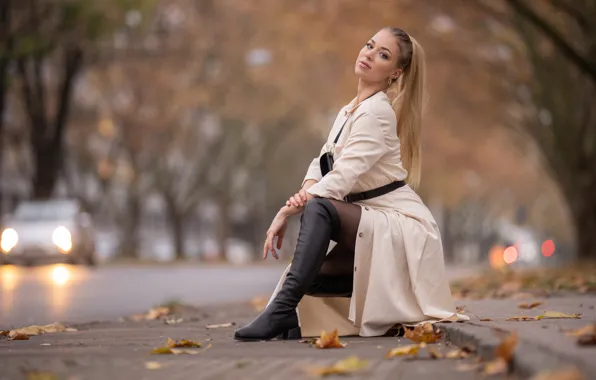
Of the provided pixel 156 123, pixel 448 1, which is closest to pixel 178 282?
pixel 448 1

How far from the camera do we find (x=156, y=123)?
4297cm

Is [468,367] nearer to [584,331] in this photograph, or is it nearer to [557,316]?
[584,331]

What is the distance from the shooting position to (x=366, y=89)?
25.4ft

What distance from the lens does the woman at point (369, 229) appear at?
7246 millimetres

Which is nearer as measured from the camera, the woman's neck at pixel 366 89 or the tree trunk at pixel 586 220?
the woman's neck at pixel 366 89

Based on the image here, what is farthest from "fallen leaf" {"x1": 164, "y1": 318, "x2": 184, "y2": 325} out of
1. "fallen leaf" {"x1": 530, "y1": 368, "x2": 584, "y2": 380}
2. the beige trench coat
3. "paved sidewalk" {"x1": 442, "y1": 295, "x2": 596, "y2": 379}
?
"fallen leaf" {"x1": 530, "y1": 368, "x2": 584, "y2": 380}

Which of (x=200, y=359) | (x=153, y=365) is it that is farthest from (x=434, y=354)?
(x=153, y=365)

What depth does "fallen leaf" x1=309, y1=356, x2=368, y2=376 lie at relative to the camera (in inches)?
216

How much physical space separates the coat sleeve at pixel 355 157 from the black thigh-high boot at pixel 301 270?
0.08 metres

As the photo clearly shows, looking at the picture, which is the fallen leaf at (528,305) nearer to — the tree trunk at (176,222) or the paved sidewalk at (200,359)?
the paved sidewalk at (200,359)

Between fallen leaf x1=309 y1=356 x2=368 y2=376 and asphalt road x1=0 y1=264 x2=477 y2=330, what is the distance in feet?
14.8

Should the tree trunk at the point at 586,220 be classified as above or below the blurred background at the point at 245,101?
below

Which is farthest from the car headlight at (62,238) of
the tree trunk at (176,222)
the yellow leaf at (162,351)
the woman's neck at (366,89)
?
the tree trunk at (176,222)

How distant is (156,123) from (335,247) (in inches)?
1409
